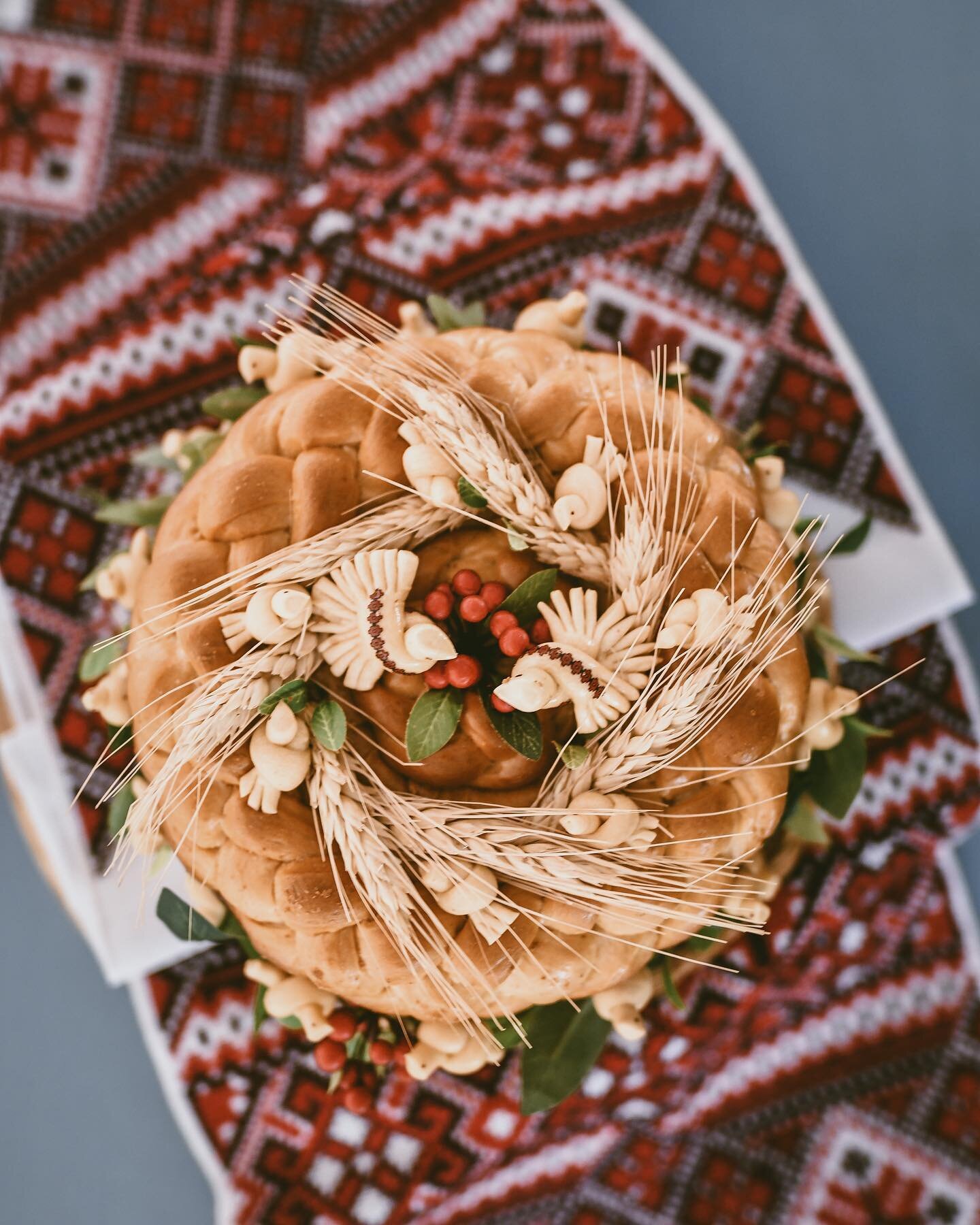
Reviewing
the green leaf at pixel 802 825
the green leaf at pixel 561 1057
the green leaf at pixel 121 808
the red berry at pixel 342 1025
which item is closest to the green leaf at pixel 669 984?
the green leaf at pixel 561 1057

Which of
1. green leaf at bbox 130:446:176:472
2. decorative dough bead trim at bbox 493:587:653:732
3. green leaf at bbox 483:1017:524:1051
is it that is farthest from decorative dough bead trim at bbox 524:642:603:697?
green leaf at bbox 130:446:176:472

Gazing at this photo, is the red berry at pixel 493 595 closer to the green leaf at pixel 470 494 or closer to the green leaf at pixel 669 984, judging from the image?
the green leaf at pixel 470 494

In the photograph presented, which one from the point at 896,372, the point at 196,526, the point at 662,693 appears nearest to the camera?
the point at 662,693

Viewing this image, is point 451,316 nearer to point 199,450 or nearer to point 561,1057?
point 199,450

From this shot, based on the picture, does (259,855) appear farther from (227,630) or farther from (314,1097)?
(314,1097)

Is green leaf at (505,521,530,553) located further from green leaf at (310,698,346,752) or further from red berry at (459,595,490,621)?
green leaf at (310,698,346,752)

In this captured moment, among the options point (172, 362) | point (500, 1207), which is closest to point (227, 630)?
point (172, 362)

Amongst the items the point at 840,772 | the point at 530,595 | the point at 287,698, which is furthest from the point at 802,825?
the point at 287,698
